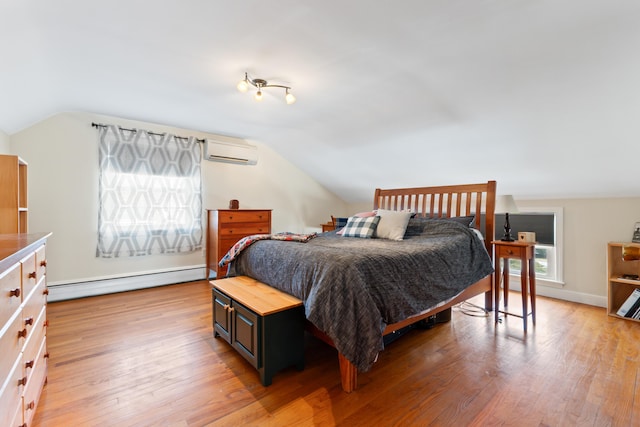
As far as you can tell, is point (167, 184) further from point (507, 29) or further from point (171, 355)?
point (507, 29)

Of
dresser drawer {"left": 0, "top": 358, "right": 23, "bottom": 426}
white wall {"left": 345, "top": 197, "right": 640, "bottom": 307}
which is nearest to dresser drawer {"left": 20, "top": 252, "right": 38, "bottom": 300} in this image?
dresser drawer {"left": 0, "top": 358, "right": 23, "bottom": 426}

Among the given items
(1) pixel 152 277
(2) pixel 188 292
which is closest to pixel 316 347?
(2) pixel 188 292

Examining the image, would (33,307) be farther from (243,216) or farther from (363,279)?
(243,216)

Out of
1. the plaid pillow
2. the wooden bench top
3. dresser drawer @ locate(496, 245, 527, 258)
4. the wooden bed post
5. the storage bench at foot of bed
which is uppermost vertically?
the plaid pillow

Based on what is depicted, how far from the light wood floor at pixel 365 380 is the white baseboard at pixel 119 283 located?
0.76 metres

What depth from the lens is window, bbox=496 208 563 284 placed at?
3398 mm

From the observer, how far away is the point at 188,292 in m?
3.57

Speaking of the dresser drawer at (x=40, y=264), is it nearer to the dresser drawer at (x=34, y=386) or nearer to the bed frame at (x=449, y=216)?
the dresser drawer at (x=34, y=386)

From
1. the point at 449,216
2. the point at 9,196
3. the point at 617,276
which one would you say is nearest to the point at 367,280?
the point at 449,216

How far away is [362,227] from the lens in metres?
3.00

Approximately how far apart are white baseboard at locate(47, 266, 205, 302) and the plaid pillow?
2289 millimetres

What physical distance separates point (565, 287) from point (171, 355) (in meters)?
3.94

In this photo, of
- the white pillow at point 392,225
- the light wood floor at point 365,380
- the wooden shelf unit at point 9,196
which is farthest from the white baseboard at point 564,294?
the wooden shelf unit at point 9,196

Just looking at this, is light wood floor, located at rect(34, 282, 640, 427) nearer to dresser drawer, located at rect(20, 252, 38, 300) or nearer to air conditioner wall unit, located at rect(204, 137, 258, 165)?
dresser drawer, located at rect(20, 252, 38, 300)
